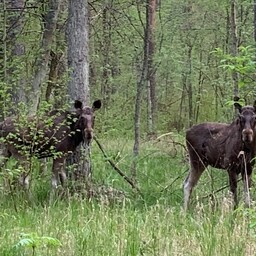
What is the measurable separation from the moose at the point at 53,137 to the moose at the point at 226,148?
1.97 meters

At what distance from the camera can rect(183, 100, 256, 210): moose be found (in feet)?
34.4

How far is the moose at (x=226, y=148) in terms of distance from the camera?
10477 millimetres

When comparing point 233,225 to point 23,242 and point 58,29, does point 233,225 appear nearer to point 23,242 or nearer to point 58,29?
point 23,242

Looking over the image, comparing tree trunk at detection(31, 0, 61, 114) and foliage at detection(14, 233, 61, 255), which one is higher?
tree trunk at detection(31, 0, 61, 114)

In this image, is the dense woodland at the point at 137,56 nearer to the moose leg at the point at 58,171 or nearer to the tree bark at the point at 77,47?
the tree bark at the point at 77,47

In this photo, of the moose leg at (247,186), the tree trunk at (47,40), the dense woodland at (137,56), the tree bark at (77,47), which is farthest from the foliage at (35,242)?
the tree trunk at (47,40)

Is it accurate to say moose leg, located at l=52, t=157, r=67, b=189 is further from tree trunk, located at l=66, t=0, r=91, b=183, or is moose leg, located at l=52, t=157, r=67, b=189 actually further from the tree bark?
the tree bark

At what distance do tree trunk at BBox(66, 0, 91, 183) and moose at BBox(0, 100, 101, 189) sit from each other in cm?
28

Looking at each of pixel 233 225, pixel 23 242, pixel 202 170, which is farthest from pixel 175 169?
pixel 23 242

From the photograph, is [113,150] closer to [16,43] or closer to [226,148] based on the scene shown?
[16,43]

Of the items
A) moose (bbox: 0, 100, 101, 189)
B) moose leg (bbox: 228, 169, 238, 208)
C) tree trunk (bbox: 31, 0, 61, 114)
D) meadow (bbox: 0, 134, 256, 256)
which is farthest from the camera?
tree trunk (bbox: 31, 0, 61, 114)

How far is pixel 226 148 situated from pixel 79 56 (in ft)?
9.78

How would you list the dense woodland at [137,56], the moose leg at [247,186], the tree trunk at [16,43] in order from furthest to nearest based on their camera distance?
the tree trunk at [16,43]
the dense woodland at [137,56]
the moose leg at [247,186]

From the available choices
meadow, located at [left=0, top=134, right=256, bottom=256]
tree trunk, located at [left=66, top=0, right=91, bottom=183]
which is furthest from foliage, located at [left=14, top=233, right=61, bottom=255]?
tree trunk, located at [left=66, top=0, right=91, bottom=183]
